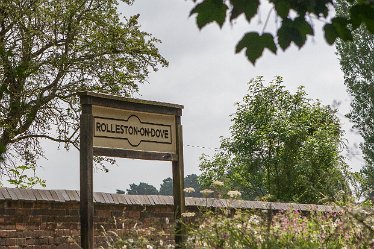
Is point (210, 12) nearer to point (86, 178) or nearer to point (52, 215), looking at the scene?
point (86, 178)

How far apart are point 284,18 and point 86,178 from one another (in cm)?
492

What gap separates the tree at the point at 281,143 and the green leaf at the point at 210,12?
22.2 meters

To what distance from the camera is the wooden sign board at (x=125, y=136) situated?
331 inches

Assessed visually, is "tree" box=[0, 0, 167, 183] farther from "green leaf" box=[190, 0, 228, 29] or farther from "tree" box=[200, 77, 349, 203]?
"green leaf" box=[190, 0, 228, 29]

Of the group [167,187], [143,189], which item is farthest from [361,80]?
[167,187]

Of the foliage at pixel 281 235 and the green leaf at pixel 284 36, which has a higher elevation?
the green leaf at pixel 284 36

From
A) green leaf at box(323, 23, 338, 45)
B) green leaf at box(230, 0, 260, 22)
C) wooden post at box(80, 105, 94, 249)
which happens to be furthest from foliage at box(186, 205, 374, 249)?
green leaf at box(230, 0, 260, 22)

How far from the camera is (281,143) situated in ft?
92.9

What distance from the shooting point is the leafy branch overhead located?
12.1ft

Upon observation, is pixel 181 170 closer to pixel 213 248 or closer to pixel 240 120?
pixel 213 248

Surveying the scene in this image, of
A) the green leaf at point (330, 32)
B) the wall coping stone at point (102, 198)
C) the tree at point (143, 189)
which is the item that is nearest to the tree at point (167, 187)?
the tree at point (143, 189)

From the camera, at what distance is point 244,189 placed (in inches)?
1299

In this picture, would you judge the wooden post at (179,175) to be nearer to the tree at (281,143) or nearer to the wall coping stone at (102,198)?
the wall coping stone at (102,198)

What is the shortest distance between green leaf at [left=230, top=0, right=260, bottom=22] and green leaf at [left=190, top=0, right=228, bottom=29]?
0.04 meters
